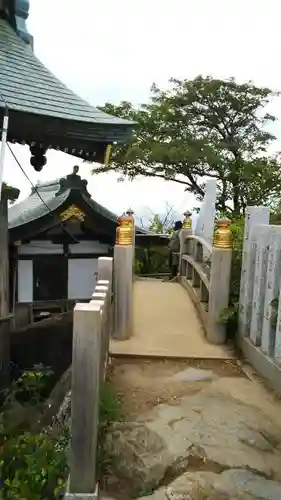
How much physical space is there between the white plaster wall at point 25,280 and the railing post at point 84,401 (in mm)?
8205

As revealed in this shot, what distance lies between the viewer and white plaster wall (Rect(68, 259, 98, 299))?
10680 millimetres

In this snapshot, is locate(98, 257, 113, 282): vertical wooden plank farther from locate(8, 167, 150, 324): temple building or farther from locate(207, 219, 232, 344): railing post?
locate(8, 167, 150, 324): temple building

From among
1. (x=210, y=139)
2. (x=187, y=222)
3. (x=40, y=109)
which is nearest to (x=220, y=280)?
(x=40, y=109)

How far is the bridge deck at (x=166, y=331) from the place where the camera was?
15.1ft

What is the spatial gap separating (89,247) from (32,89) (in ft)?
18.8

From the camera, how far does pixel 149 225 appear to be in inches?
707

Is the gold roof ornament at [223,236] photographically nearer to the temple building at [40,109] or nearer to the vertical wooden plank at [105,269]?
the vertical wooden plank at [105,269]

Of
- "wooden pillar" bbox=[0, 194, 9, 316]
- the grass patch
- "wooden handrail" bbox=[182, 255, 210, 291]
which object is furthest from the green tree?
the grass patch

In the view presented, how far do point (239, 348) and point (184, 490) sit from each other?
2489 millimetres

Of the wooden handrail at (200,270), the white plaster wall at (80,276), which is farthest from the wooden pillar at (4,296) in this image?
the white plaster wall at (80,276)

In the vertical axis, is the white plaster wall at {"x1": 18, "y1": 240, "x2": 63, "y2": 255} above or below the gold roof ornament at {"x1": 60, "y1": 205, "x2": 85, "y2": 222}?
below

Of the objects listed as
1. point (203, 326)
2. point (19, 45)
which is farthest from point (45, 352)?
point (19, 45)

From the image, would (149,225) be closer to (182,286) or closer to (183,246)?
(183,246)

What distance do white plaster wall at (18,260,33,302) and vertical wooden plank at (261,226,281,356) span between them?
7318 mm
